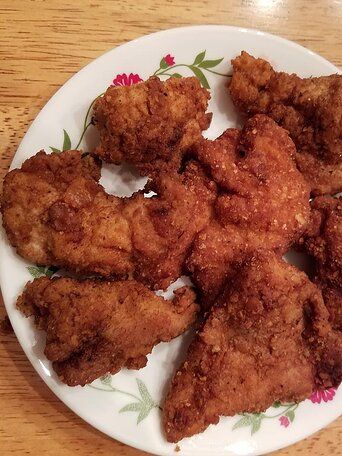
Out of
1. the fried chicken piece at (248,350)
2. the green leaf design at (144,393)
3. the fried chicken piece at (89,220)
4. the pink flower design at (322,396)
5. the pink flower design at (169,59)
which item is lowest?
the green leaf design at (144,393)

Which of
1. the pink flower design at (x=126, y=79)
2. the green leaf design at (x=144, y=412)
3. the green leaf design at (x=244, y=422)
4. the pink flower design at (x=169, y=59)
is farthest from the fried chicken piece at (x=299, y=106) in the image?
the green leaf design at (x=144, y=412)

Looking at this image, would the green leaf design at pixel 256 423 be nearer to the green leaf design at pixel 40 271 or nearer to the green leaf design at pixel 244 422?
the green leaf design at pixel 244 422

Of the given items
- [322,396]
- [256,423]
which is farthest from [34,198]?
[322,396]

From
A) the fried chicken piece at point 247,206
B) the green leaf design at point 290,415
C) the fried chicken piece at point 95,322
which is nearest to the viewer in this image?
the fried chicken piece at point 95,322

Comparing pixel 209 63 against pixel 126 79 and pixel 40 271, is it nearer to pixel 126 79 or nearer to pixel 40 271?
pixel 126 79

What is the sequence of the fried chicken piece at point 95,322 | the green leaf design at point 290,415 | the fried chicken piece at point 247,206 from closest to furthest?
the fried chicken piece at point 95,322 < the fried chicken piece at point 247,206 < the green leaf design at point 290,415

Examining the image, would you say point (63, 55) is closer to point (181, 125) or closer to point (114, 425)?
point (181, 125)

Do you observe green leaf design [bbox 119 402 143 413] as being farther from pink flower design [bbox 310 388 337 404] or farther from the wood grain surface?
pink flower design [bbox 310 388 337 404]
